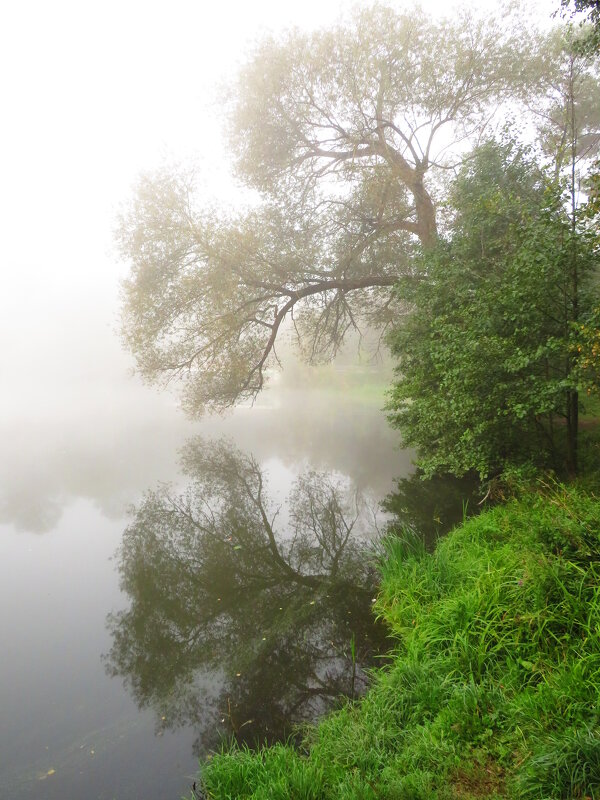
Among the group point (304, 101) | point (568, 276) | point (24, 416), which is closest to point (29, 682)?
point (568, 276)

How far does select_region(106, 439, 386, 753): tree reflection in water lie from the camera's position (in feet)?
15.5

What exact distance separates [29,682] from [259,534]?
4.82 meters

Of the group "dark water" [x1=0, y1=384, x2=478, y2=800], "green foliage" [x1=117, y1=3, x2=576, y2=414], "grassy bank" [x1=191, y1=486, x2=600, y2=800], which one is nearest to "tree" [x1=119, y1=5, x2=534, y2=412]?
"green foliage" [x1=117, y1=3, x2=576, y2=414]

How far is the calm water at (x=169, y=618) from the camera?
4.38 m

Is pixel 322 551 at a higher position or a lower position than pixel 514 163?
lower

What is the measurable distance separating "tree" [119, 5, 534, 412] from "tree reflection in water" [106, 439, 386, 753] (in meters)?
4.98

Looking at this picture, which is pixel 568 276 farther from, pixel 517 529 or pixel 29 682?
pixel 29 682

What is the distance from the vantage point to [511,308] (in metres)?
6.68

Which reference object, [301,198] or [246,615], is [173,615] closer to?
[246,615]

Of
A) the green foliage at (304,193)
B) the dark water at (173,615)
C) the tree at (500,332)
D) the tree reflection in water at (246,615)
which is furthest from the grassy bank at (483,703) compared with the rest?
the green foliage at (304,193)

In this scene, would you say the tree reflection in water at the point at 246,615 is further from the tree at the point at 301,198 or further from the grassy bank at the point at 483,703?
the tree at the point at 301,198

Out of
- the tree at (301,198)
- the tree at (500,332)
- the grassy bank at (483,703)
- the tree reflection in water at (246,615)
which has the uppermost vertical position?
the tree at (301,198)

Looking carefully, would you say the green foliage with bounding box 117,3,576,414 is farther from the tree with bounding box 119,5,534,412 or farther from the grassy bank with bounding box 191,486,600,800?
the grassy bank with bounding box 191,486,600,800

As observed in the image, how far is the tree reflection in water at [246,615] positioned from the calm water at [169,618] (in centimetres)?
3
